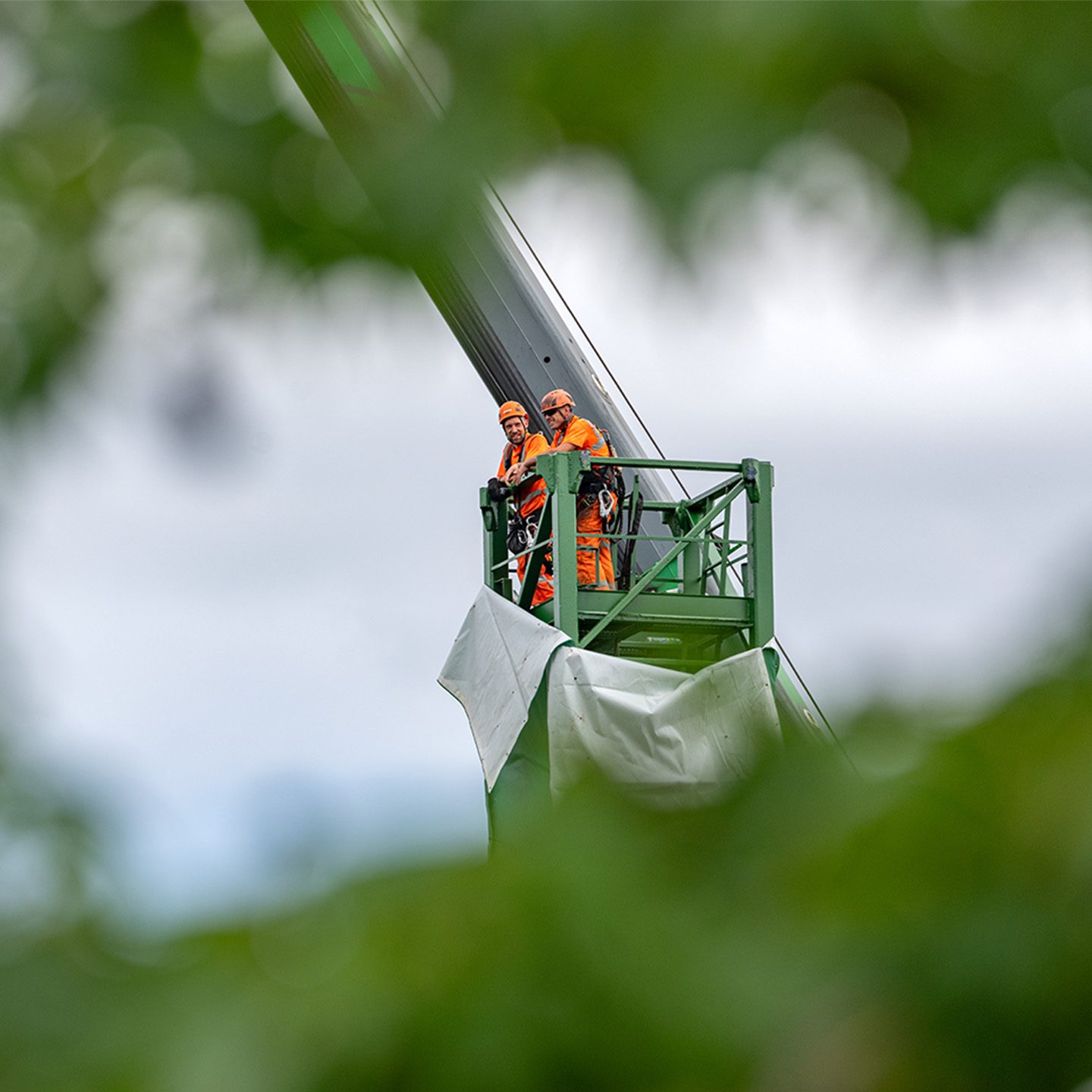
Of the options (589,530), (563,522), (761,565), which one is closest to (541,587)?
(589,530)

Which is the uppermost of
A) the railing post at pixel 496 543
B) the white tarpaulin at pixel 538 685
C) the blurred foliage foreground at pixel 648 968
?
the railing post at pixel 496 543

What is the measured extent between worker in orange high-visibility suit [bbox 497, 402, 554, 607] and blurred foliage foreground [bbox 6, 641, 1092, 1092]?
825cm

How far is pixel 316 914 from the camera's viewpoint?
0.37 meters

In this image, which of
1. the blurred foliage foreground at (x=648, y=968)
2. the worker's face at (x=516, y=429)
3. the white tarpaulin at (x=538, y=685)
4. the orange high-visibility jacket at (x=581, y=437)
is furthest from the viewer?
the worker's face at (x=516, y=429)

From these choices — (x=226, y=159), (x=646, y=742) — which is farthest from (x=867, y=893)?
(x=646, y=742)

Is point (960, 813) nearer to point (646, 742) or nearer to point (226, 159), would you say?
point (226, 159)

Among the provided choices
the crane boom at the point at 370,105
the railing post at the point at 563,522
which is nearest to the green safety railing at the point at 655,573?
the railing post at the point at 563,522

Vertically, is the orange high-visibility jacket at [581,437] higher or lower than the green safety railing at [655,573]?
higher

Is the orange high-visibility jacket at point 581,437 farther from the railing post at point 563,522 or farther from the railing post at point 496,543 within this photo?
the railing post at point 496,543

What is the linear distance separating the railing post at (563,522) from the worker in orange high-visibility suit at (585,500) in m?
0.16

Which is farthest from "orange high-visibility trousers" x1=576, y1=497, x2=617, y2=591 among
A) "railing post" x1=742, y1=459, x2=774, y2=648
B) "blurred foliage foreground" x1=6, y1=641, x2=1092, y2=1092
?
"blurred foliage foreground" x1=6, y1=641, x2=1092, y2=1092

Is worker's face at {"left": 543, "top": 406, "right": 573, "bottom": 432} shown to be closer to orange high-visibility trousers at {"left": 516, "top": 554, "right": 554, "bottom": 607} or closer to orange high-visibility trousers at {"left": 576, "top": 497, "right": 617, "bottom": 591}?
orange high-visibility trousers at {"left": 576, "top": 497, "right": 617, "bottom": 591}

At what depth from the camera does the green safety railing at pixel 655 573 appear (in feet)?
27.0

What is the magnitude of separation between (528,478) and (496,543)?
2.62 feet
